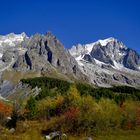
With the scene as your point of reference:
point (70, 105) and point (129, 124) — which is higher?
point (70, 105)

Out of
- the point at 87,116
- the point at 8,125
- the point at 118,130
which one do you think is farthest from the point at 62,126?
the point at 8,125

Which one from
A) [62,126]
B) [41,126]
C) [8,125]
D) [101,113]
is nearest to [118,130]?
[101,113]

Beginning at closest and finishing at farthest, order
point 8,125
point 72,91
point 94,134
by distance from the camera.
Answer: point 94,134
point 8,125
point 72,91

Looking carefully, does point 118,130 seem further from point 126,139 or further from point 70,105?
point 70,105

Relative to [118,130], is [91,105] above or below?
above

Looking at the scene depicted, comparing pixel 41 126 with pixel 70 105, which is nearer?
pixel 41 126

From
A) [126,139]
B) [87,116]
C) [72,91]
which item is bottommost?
[126,139]

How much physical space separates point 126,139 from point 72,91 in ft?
186

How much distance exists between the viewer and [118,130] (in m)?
141

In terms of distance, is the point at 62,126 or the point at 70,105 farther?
the point at 70,105

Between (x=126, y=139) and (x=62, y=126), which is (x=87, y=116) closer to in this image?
(x=62, y=126)

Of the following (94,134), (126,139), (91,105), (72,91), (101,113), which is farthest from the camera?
(72,91)

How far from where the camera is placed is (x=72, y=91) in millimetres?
176875

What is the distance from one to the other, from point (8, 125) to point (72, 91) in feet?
107
